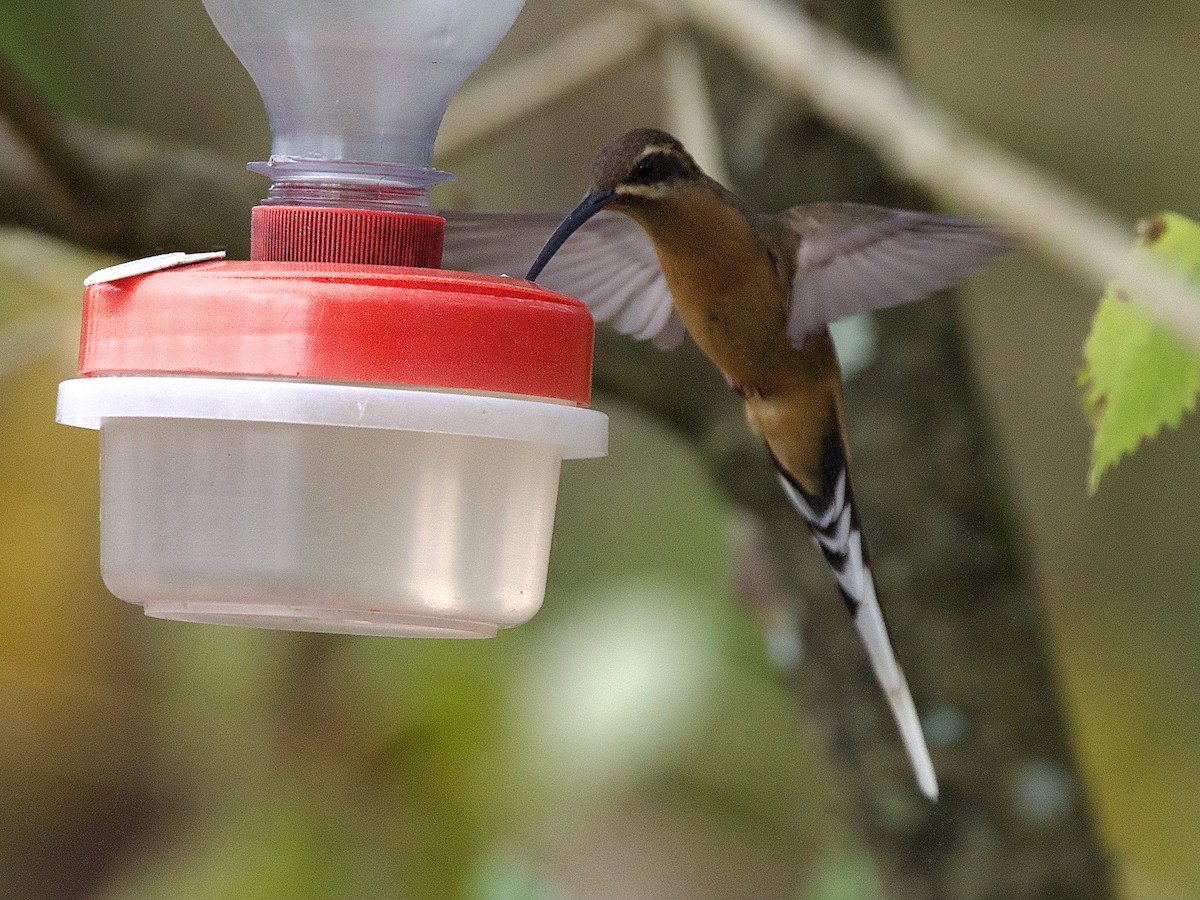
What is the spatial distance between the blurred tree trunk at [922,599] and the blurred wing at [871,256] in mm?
771

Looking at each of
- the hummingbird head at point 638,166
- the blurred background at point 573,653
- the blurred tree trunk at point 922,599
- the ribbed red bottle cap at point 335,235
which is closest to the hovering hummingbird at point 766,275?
the hummingbird head at point 638,166

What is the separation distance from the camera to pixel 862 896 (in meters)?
2.86

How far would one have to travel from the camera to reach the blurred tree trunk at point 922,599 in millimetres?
2473

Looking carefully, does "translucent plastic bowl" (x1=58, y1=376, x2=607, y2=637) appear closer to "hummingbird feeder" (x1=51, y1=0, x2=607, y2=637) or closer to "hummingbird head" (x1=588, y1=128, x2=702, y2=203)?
"hummingbird feeder" (x1=51, y1=0, x2=607, y2=637)

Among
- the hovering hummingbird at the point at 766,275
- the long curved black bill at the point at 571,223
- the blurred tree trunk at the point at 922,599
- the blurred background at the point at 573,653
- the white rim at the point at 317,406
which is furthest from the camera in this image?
the blurred background at the point at 573,653

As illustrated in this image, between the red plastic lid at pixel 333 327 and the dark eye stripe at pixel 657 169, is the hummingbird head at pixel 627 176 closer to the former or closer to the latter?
the dark eye stripe at pixel 657 169

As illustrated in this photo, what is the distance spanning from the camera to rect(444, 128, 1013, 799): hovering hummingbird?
1.46m

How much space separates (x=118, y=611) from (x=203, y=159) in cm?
201

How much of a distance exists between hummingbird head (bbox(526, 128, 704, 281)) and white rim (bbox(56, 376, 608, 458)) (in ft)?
0.78

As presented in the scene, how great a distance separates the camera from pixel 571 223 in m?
1.25

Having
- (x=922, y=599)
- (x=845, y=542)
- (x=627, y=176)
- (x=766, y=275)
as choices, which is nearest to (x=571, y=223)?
(x=627, y=176)

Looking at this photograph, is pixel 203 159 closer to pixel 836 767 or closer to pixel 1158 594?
pixel 836 767

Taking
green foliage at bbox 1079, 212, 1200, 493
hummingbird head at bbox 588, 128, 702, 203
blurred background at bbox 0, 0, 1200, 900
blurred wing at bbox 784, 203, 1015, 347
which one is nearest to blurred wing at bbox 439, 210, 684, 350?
blurred wing at bbox 784, 203, 1015, 347

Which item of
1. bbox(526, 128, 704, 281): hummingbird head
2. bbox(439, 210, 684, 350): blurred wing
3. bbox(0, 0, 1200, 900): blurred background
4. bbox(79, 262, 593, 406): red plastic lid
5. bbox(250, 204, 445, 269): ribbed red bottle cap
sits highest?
bbox(526, 128, 704, 281): hummingbird head
